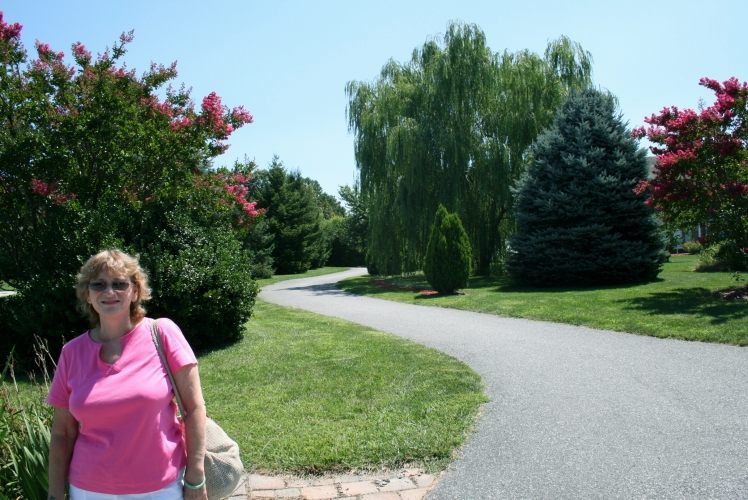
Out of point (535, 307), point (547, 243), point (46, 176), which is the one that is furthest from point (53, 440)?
point (547, 243)

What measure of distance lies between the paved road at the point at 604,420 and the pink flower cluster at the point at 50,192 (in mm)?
5641

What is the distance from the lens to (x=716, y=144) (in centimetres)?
1205

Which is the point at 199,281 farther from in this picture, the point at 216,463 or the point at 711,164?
the point at 711,164

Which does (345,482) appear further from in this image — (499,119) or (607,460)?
(499,119)

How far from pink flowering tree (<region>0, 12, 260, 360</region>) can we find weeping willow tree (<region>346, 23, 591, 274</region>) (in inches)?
519

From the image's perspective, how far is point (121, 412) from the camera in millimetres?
2266

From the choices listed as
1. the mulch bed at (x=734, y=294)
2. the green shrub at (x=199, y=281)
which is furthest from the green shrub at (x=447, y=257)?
the green shrub at (x=199, y=281)

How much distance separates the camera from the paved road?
3691mm

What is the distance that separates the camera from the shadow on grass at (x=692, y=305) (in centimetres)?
973

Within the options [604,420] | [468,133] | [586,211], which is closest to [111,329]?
[604,420]

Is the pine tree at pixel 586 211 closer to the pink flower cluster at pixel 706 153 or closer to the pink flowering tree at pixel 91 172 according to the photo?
the pink flower cluster at pixel 706 153

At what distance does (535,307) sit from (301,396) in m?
7.74

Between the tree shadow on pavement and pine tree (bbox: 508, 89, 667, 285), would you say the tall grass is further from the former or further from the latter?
the tree shadow on pavement

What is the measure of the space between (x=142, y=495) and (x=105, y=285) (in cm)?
84
